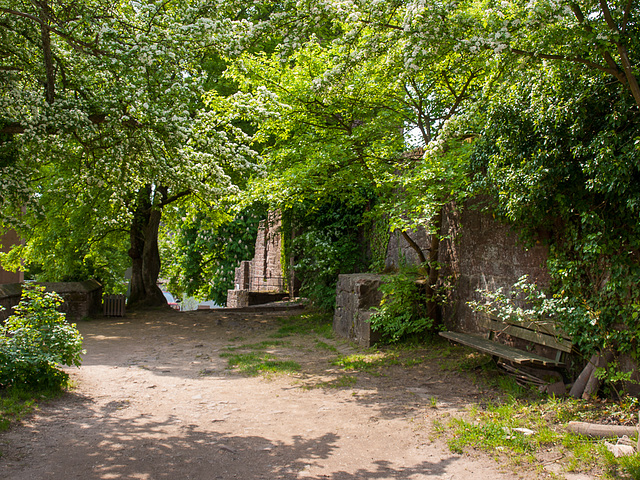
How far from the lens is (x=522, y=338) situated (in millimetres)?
6344

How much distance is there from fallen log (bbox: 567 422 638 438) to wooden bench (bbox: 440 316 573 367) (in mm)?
1110

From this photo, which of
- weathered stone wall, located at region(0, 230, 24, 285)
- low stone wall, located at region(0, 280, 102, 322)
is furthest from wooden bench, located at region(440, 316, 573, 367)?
weathered stone wall, located at region(0, 230, 24, 285)

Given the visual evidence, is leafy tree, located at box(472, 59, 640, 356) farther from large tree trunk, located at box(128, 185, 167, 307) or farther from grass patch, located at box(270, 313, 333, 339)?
large tree trunk, located at box(128, 185, 167, 307)

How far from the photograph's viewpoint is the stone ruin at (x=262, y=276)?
18.6 m

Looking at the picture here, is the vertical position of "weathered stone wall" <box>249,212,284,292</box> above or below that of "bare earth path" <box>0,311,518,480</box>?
above

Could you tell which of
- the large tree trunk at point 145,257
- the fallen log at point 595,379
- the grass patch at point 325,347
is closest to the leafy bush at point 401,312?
the grass patch at point 325,347

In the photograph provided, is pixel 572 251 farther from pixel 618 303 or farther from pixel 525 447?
pixel 525 447

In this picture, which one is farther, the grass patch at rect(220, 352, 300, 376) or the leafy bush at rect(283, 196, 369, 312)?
the leafy bush at rect(283, 196, 369, 312)

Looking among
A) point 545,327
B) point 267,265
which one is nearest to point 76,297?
point 267,265

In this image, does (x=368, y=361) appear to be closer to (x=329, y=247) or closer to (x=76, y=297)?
(x=329, y=247)

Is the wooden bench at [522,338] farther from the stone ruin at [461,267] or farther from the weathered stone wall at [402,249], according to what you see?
the weathered stone wall at [402,249]

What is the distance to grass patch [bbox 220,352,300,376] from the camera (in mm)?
7613

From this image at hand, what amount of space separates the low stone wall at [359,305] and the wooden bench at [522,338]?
81.9 inches

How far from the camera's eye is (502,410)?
5.04 metres
